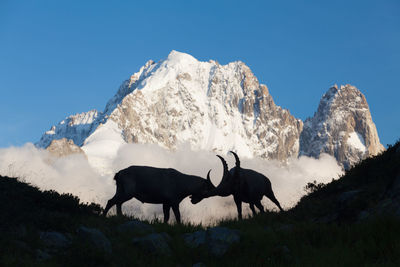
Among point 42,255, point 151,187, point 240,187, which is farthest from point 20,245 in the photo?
point 240,187

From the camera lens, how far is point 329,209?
489 inches

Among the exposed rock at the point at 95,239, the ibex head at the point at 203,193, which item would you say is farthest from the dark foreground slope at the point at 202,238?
the ibex head at the point at 203,193

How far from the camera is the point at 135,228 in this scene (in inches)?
440

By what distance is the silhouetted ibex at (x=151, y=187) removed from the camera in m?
14.9

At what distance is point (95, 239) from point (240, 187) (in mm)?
7568

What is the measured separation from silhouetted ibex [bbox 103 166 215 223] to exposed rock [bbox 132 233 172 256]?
430cm

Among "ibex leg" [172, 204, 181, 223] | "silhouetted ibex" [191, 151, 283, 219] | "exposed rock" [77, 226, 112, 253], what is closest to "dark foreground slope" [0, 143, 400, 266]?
"exposed rock" [77, 226, 112, 253]

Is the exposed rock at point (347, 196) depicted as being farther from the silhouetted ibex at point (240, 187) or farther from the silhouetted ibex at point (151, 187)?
the silhouetted ibex at point (151, 187)

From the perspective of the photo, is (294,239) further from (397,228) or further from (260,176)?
(260,176)

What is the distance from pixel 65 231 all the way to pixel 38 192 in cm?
306

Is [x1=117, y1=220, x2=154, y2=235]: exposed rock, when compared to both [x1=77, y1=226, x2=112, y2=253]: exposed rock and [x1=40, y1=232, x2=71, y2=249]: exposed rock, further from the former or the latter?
[x1=40, y1=232, x2=71, y2=249]: exposed rock

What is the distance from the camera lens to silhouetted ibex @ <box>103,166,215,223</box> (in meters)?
14.9

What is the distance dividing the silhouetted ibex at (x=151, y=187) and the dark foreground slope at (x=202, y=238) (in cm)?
232

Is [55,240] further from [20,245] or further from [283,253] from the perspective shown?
[283,253]
